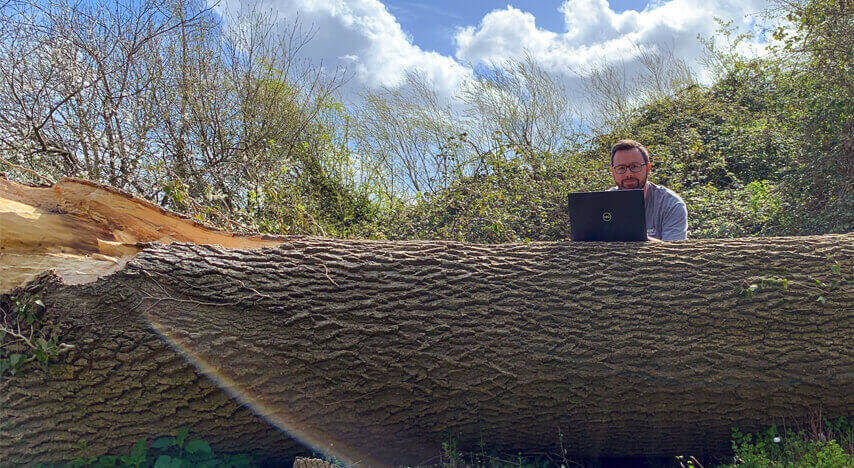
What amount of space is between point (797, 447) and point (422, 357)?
1.96 meters

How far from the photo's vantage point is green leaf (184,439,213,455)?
2.53 m

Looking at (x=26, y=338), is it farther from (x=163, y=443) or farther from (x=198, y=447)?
(x=198, y=447)

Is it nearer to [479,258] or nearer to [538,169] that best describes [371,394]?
[479,258]

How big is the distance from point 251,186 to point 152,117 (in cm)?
162

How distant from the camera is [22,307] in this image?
99.5 inches

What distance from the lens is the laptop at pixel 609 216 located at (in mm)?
2906

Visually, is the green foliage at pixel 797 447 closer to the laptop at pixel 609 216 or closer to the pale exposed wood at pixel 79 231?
the laptop at pixel 609 216

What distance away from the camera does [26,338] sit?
2457 millimetres

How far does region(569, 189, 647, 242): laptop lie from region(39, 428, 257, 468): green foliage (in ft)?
7.73

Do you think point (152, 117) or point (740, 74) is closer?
point (152, 117)

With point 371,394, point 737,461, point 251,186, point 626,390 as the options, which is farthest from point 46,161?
point 737,461

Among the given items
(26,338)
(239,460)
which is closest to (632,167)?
(239,460)

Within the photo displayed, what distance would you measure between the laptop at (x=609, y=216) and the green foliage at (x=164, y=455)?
2.36 metres

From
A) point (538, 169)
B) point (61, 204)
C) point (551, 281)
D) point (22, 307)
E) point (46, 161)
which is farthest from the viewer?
point (538, 169)
